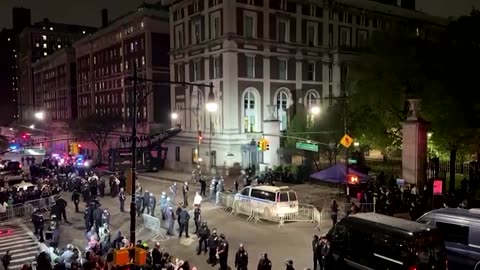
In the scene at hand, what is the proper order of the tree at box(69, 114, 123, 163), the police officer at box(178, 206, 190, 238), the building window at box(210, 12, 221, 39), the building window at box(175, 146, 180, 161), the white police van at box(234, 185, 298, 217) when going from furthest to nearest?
the tree at box(69, 114, 123, 163) < the building window at box(175, 146, 180, 161) < the building window at box(210, 12, 221, 39) < the white police van at box(234, 185, 298, 217) < the police officer at box(178, 206, 190, 238)

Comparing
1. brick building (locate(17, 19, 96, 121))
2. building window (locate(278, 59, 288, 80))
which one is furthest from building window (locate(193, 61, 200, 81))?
brick building (locate(17, 19, 96, 121))

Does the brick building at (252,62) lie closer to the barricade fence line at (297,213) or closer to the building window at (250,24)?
the building window at (250,24)

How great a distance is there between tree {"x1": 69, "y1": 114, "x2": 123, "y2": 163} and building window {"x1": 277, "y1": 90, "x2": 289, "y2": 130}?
80.7ft

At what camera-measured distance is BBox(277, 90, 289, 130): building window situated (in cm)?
5169

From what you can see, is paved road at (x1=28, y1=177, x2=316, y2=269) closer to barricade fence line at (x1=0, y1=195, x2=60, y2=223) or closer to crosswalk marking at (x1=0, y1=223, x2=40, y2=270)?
crosswalk marking at (x1=0, y1=223, x2=40, y2=270)

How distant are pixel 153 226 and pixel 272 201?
20.4 feet

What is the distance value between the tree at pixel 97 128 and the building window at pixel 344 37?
102ft

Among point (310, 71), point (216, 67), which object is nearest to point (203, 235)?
point (216, 67)

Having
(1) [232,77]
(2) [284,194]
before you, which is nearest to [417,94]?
(2) [284,194]

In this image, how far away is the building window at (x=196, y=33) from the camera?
50.9 m

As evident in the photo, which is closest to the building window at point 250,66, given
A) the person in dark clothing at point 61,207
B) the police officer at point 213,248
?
the person in dark clothing at point 61,207

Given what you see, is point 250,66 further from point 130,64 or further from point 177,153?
point 130,64

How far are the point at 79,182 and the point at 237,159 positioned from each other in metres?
16.8

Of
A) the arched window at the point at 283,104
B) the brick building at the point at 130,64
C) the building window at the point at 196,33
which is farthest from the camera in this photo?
the brick building at the point at 130,64
